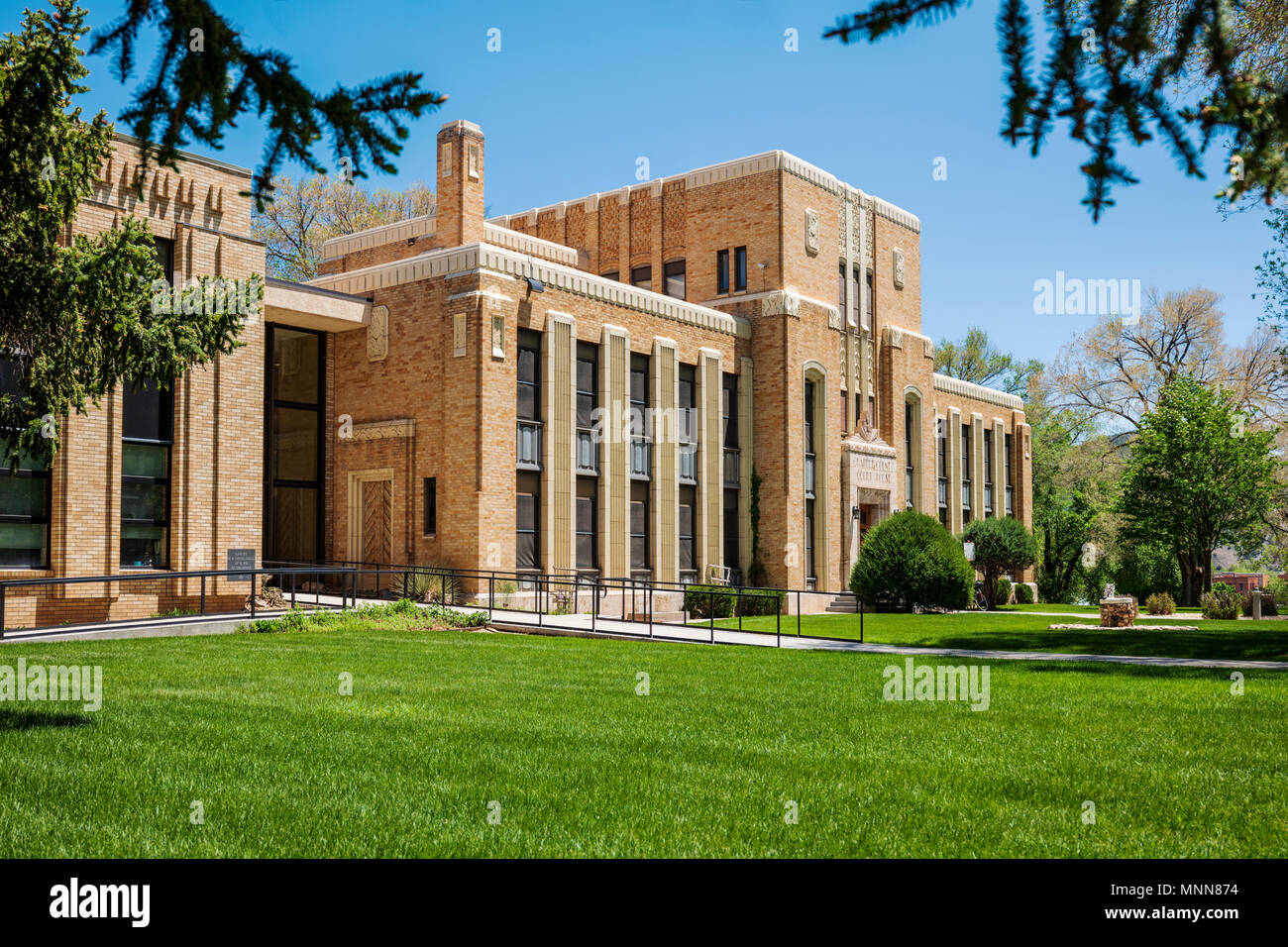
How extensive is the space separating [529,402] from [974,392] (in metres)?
28.4

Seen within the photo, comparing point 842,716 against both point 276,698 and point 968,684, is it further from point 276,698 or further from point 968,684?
point 276,698

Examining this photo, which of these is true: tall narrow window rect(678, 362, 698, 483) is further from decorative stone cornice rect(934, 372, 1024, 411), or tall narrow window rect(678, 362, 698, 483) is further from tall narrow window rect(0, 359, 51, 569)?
tall narrow window rect(0, 359, 51, 569)

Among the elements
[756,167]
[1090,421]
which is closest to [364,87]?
[756,167]

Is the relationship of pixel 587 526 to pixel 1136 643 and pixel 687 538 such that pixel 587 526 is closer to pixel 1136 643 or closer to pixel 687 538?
pixel 687 538

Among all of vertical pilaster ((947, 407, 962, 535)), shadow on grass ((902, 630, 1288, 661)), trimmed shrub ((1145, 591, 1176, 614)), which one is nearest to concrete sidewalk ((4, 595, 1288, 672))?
shadow on grass ((902, 630, 1288, 661))

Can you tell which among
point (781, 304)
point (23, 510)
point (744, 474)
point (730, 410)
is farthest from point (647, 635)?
point (781, 304)

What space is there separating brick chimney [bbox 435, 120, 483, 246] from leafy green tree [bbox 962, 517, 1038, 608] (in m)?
24.4

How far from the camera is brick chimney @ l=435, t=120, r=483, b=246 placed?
1170 inches

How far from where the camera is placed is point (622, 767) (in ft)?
25.5

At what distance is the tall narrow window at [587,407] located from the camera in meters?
30.6

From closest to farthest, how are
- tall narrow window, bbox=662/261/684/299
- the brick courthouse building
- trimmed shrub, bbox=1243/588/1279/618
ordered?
the brick courthouse building < trimmed shrub, bbox=1243/588/1279/618 < tall narrow window, bbox=662/261/684/299

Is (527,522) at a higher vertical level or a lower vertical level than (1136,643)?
higher

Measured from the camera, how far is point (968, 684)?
1305cm

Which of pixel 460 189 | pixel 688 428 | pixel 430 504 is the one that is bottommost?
pixel 430 504
